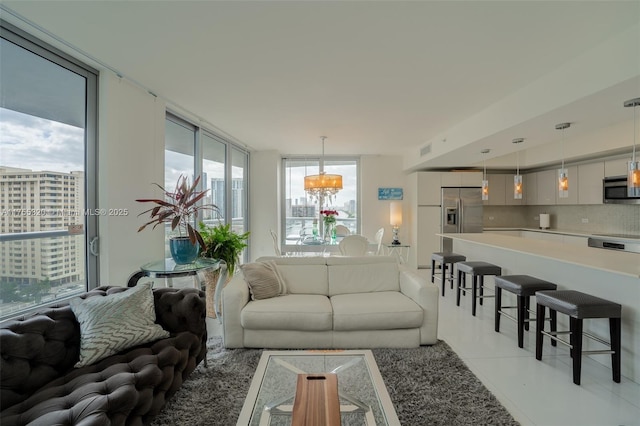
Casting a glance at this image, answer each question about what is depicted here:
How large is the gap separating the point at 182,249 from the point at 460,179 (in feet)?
18.7

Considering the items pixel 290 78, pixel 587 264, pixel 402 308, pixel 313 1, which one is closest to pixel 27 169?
pixel 290 78

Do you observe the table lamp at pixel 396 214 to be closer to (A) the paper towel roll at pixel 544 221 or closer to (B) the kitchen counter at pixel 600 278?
(A) the paper towel roll at pixel 544 221

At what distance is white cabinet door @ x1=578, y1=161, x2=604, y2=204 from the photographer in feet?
15.9


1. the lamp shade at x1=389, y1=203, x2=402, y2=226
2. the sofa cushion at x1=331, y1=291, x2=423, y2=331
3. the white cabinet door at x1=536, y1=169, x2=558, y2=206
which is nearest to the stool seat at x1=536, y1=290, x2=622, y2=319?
the sofa cushion at x1=331, y1=291, x2=423, y2=331

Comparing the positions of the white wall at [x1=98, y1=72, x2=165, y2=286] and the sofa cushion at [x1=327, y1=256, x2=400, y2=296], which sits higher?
the white wall at [x1=98, y1=72, x2=165, y2=286]

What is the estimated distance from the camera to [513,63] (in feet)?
7.89

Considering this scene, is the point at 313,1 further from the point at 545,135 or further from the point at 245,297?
the point at 545,135

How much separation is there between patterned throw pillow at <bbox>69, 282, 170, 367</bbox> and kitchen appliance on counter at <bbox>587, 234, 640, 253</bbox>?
603 centimetres

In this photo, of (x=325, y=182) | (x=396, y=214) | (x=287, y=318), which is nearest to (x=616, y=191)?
(x=396, y=214)

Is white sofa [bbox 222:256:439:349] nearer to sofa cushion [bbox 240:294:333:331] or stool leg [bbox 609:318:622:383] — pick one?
sofa cushion [bbox 240:294:333:331]

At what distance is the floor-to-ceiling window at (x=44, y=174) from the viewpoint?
6.56ft

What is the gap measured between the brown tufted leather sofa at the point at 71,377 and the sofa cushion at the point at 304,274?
1383 millimetres

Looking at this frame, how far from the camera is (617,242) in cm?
437

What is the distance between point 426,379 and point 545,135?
3.28 meters
